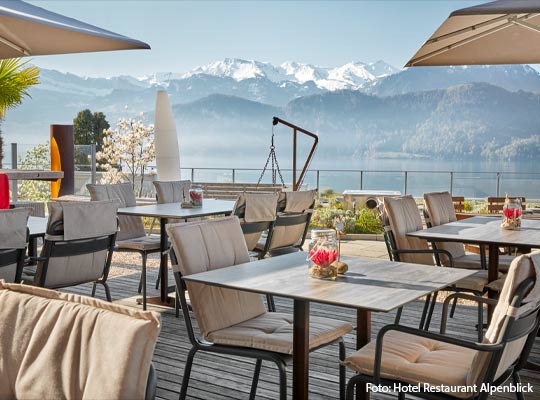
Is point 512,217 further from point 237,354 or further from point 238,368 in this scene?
point 237,354

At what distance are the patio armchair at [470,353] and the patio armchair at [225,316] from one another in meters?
0.30

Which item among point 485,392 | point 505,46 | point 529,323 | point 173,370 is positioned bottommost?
point 173,370

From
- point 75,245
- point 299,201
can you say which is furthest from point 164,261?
point 75,245

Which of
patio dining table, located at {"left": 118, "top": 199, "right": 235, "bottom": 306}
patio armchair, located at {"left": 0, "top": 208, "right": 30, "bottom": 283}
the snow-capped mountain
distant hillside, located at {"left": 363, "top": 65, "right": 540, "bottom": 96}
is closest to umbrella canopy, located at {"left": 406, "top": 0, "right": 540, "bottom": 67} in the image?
patio dining table, located at {"left": 118, "top": 199, "right": 235, "bottom": 306}

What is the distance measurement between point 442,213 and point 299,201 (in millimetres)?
1117

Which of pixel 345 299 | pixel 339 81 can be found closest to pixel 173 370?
pixel 345 299

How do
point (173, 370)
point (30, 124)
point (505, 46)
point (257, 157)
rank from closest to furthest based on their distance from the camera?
1. point (173, 370)
2. point (505, 46)
3. point (30, 124)
4. point (257, 157)

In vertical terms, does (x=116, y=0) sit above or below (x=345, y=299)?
above

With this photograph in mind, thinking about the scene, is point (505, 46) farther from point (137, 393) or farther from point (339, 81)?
point (339, 81)

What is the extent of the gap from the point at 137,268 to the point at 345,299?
205 inches

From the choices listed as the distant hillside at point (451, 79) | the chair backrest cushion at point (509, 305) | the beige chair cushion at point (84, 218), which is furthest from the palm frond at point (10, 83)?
the distant hillside at point (451, 79)

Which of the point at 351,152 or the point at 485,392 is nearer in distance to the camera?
the point at 485,392

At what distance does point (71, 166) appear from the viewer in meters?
11.5

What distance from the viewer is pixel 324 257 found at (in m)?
2.78
